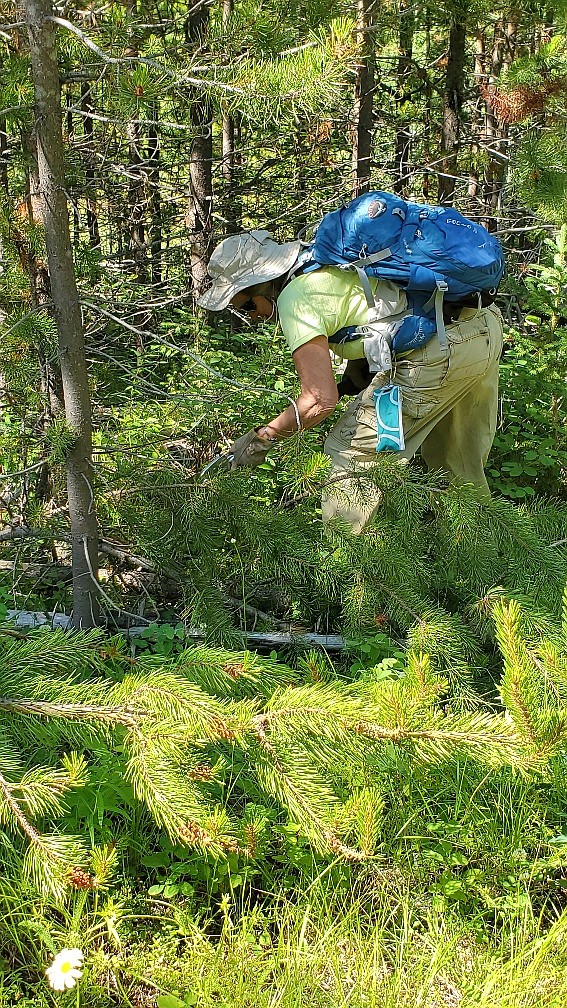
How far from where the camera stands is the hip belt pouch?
3.04 meters

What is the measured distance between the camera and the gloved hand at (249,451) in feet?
9.57

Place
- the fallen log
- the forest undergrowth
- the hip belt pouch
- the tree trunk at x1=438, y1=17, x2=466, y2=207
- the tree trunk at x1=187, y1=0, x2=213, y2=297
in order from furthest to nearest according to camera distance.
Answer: the tree trunk at x1=187, y1=0, x2=213, y2=297 → the tree trunk at x1=438, y1=17, x2=466, y2=207 → the hip belt pouch → the fallen log → the forest undergrowth

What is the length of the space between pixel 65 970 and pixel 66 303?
72.7 inches

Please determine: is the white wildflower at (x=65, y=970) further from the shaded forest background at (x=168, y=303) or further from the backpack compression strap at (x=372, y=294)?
the backpack compression strap at (x=372, y=294)

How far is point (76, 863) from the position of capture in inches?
55.9

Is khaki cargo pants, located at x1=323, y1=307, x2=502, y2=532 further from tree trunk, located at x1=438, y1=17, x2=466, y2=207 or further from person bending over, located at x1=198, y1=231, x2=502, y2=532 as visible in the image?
tree trunk, located at x1=438, y1=17, x2=466, y2=207

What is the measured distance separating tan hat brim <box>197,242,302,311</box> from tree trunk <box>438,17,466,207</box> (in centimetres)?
335

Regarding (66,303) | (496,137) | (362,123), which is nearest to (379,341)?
(66,303)

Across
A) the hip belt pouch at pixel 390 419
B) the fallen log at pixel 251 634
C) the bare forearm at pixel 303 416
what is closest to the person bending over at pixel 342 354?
the bare forearm at pixel 303 416

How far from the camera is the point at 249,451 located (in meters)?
2.93

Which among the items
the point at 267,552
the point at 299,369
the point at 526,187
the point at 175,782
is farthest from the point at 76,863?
the point at 526,187

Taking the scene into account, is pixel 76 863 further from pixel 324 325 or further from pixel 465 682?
pixel 324 325

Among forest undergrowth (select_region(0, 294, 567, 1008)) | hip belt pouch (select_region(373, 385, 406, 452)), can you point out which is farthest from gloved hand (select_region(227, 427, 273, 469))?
hip belt pouch (select_region(373, 385, 406, 452))

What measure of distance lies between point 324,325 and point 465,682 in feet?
4.53
